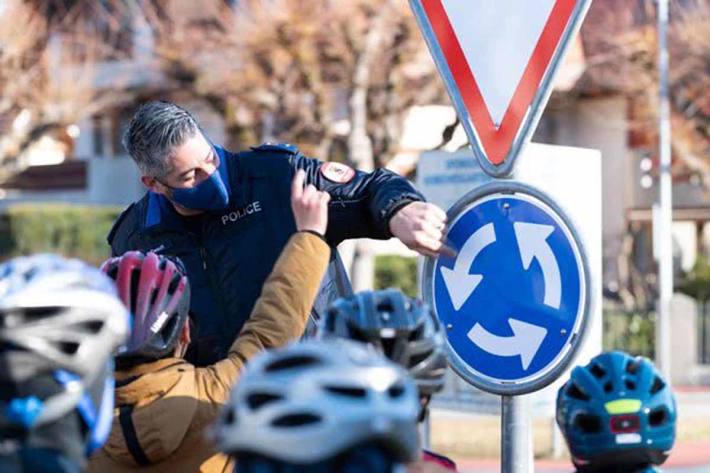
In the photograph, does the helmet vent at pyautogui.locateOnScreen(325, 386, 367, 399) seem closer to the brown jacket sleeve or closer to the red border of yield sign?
the brown jacket sleeve

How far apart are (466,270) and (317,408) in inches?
80.2

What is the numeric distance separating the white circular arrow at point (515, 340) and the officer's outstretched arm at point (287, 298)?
0.70 m

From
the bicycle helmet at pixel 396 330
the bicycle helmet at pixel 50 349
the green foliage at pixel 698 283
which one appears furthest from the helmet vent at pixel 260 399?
the green foliage at pixel 698 283

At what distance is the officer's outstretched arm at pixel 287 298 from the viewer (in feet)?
11.7

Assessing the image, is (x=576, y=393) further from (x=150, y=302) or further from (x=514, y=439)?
(x=150, y=302)

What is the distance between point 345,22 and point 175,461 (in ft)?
63.2

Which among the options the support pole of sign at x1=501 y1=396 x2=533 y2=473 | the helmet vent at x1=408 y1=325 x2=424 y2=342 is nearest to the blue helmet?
the helmet vent at x1=408 y1=325 x2=424 y2=342

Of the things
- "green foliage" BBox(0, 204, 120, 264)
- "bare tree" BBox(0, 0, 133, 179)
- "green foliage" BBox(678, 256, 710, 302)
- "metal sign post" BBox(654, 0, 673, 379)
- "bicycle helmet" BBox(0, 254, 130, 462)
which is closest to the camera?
"bicycle helmet" BBox(0, 254, 130, 462)

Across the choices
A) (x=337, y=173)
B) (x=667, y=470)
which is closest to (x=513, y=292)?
(x=337, y=173)

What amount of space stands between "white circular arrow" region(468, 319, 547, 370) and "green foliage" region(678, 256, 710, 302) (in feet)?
83.9

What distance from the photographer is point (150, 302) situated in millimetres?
3439

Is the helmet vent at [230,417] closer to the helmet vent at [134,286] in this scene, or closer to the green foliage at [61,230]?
the helmet vent at [134,286]

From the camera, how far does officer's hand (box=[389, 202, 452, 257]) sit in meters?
3.97

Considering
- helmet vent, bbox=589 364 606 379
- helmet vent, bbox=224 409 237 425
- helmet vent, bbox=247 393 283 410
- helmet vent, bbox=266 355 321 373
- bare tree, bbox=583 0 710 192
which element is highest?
bare tree, bbox=583 0 710 192
